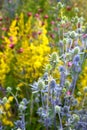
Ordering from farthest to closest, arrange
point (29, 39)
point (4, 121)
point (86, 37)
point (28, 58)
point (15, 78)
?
1. point (29, 39)
2. point (15, 78)
3. point (28, 58)
4. point (86, 37)
5. point (4, 121)

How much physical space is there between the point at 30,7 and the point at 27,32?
4.45 feet

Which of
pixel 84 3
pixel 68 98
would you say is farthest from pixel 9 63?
pixel 84 3

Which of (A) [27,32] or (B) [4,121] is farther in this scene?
(A) [27,32]

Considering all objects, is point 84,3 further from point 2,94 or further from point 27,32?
point 2,94

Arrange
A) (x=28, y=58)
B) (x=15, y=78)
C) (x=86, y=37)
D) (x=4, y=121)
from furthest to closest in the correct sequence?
(x=15, y=78)
(x=28, y=58)
(x=86, y=37)
(x=4, y=121)

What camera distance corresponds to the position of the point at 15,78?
117 inches

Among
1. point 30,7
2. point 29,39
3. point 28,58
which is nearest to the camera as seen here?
point 28,58

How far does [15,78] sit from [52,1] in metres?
2.22

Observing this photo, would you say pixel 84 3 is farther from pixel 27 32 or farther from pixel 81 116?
pixel 81 116

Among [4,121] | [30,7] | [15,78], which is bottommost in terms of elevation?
[4,121]

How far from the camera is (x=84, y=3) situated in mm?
4668

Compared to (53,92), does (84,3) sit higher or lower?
higher

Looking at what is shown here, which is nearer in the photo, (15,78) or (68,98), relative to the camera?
(68,98)

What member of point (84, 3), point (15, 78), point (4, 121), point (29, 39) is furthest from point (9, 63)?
point (84, 3)
